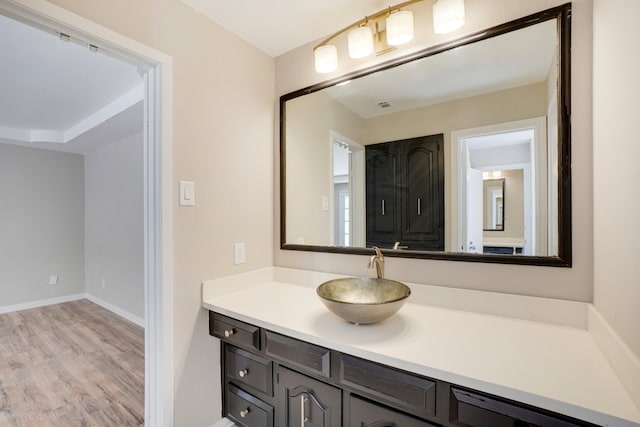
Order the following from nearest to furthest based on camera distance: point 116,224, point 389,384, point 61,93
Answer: point 389,384, point 61,93, point 116,224

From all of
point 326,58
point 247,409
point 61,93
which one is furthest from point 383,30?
point 61,93

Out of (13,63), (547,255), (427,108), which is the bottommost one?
(547,255)

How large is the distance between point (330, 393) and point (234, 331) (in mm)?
531

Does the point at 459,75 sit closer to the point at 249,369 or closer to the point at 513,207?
the point at 513,207

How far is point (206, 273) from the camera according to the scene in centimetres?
146

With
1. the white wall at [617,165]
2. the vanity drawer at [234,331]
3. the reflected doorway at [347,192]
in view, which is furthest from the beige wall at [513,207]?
the vanity drawer at [234,331]

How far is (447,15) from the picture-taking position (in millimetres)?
1165

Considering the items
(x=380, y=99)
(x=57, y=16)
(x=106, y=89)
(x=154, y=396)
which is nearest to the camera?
(x=57, y=16)

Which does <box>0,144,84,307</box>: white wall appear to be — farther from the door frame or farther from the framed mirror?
the framed mirror

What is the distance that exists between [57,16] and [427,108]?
1.52 meters

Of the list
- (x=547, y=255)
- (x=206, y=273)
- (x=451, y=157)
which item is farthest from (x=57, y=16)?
(x=547, y=255)

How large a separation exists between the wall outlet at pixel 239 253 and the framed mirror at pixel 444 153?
0.28 m

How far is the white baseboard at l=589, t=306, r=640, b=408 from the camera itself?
2.12ft

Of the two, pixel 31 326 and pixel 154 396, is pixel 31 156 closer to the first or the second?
pixel 31 326
